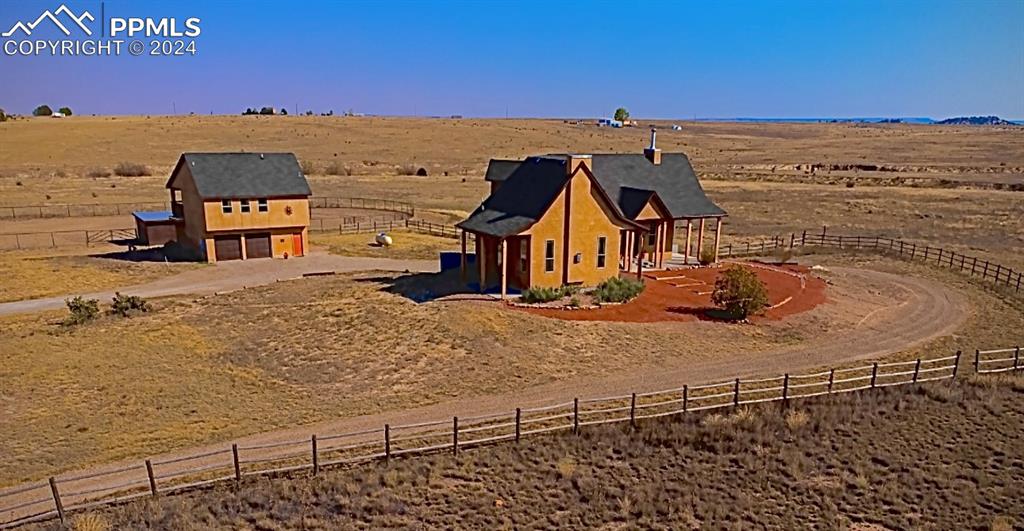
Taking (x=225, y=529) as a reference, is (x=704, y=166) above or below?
above

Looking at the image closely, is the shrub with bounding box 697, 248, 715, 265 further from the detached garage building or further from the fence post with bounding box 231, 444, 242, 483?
the fence post with bounding box 231, 444, 242, 483

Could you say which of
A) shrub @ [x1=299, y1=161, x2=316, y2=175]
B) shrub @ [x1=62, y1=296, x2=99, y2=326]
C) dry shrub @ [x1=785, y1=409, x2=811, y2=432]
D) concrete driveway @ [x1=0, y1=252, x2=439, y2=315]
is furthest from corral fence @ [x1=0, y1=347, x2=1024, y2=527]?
shrub @ [x1=299, y1=161, x2=316, y2=175]

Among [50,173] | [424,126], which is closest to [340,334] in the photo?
[50,173]

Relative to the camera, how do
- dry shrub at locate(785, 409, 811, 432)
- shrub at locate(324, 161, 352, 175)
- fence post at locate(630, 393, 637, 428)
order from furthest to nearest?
shrub at locate(324, 161, 352, 175), dry shrub at locate(785, 409, 811, 432), fence post at locate(630, 393, 637, 428)

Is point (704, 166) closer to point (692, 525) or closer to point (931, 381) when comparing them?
point (931, 381)

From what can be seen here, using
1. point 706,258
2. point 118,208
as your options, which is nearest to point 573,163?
point 706,258

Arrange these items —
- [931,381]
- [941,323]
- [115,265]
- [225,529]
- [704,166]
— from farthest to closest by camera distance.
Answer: [704,166] < [115,265] < [941,323] < [931,381] < [225,529]

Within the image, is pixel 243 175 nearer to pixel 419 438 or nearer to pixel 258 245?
pixel 258 245
